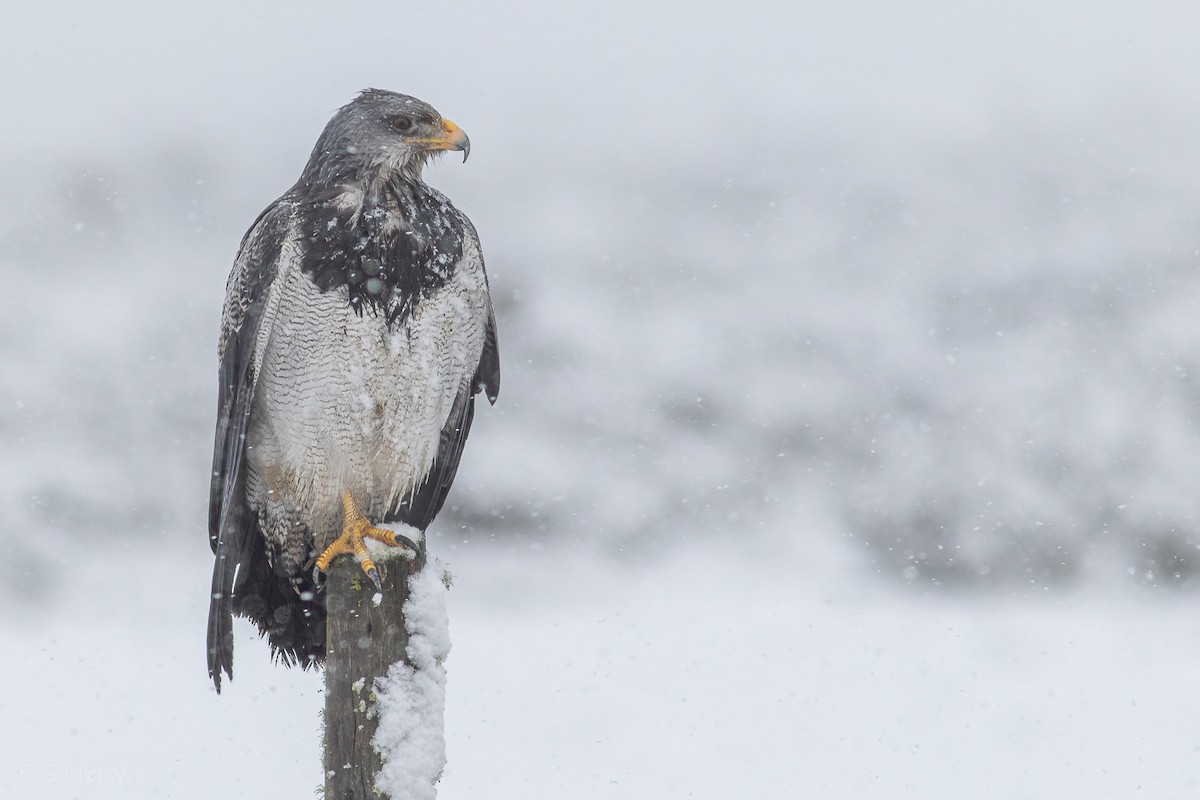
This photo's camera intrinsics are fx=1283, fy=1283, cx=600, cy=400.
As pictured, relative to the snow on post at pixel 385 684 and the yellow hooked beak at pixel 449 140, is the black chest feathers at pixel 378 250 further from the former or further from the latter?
the snow on post at pixel 385 684

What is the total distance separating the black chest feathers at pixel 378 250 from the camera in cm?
392

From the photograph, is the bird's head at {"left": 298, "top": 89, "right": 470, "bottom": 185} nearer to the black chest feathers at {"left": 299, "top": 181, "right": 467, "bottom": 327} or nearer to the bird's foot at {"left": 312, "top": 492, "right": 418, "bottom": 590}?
the black chest feathers at {"left": 299, "top": 181, "right": 467, "bottom": 327}

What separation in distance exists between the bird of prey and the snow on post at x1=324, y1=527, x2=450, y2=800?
0.45m

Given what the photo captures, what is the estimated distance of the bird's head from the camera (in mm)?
4168

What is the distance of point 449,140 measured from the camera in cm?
434

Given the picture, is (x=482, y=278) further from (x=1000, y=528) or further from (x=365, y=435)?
(x=1000, y=528)

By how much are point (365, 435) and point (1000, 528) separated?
42.7ft

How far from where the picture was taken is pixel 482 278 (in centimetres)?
422

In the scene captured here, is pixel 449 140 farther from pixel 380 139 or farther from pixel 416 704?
pixel 416 704

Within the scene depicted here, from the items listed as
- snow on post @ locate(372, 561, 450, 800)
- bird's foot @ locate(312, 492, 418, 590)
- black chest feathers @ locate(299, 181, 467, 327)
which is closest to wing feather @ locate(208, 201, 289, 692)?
black chest feathers @ locate(299, 181, 467, 327)

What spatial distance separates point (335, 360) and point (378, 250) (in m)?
0.36

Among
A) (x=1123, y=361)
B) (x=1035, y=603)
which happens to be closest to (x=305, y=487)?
(x=1035, y=603)

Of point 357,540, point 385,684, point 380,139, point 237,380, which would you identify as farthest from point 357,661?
point 380,139

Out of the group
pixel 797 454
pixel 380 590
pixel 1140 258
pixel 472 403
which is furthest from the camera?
pixel 1140 258
